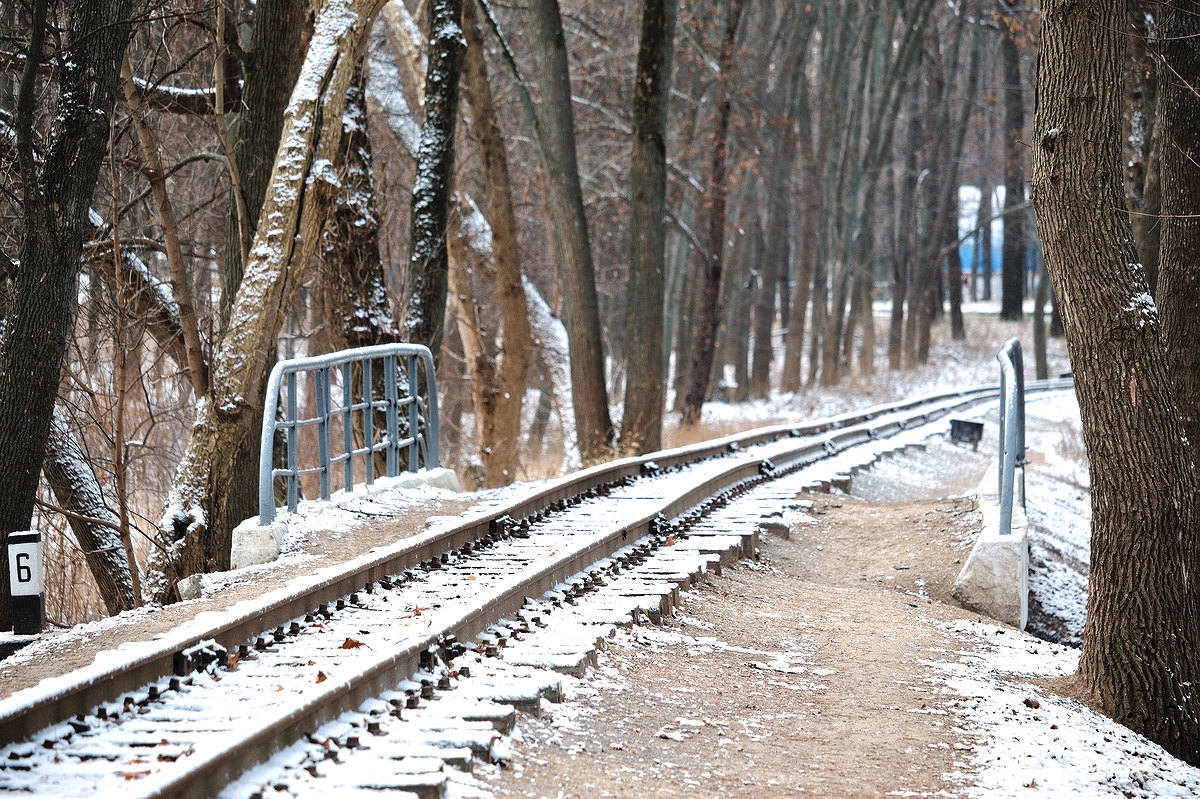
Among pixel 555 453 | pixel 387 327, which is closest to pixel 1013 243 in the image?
pixel 555 453

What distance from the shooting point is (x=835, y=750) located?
5105 mm

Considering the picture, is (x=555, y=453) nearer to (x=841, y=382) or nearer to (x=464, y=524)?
(x=841, y=382)

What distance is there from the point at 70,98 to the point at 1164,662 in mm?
8106

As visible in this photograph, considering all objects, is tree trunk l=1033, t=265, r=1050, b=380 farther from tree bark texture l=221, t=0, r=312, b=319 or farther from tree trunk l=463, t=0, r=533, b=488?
tree bark texture l=221, t=0, r=312, b=319

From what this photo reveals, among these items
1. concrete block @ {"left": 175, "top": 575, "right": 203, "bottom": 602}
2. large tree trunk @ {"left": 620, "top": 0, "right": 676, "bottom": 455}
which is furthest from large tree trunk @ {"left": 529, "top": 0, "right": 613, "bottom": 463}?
concrete block @ {"left": 175, "top": 575, "right": 203, "bottom": 602}

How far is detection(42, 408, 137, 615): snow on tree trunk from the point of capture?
11.4m

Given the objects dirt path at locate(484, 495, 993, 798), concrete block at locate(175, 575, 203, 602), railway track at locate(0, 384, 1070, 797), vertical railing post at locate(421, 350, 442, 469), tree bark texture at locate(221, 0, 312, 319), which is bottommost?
dirt path at locate(484, 495, 993, 798)

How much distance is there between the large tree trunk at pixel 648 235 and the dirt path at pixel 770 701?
858 cm

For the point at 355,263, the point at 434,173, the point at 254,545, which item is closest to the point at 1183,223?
the point at 254,545

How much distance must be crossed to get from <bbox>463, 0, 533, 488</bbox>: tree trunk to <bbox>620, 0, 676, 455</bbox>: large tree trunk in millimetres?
2131

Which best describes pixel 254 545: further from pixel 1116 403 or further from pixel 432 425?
pixel 1116 403

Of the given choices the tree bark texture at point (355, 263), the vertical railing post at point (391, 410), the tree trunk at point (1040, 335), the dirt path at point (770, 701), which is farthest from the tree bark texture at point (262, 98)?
the tree trunk at point (1040, 335)

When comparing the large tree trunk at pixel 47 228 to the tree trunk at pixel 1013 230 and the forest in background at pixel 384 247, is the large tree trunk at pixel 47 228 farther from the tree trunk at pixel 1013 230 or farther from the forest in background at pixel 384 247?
the tree trunk at pixel 1013 230

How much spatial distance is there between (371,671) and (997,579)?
5475 millimetres
